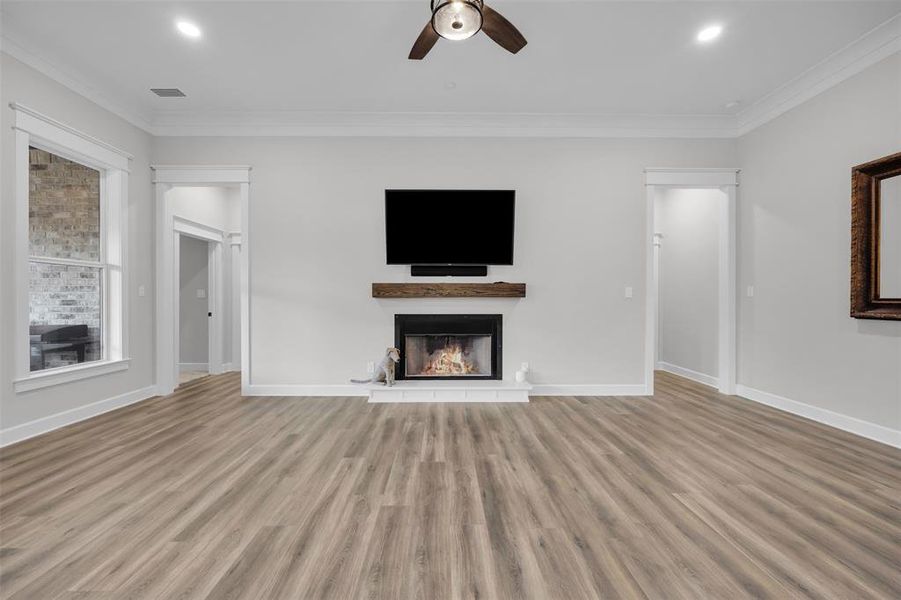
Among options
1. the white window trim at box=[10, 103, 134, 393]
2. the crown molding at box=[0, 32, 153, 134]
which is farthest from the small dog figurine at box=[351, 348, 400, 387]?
the crown molding at box=[0, 32, 153, 134]

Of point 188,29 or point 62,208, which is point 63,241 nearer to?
point 62,208

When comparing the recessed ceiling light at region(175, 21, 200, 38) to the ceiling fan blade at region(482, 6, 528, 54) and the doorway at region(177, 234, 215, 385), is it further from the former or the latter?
the doorway at region(177, 234, 215, 385)

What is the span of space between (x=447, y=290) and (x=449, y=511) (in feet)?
8.29

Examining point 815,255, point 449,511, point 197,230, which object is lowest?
point 449,511

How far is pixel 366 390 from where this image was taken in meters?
4.29

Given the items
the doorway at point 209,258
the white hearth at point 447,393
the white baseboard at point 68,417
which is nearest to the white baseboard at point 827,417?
the white hearth at point 447,393

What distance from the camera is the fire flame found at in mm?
4402

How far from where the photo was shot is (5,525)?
1.85m

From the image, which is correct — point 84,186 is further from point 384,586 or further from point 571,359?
point 571,359

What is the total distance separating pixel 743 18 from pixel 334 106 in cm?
349

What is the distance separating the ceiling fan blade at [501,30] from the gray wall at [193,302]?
5.18 meters

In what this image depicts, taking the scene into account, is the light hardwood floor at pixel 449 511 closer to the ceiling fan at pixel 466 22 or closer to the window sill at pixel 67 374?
the window sill at pixel 67 374

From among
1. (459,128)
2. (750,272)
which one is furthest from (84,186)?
(750,272)

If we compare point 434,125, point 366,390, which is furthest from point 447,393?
point 434,125
